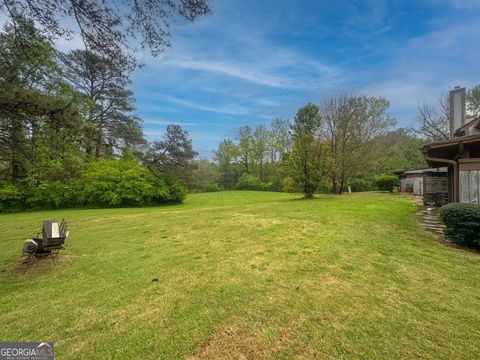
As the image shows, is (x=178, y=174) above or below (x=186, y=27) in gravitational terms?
below

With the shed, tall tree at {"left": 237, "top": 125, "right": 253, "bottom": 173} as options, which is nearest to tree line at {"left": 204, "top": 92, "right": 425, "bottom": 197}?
tall tree at {"left": 237, "top": 125, "right": 253, "bottom": 173}

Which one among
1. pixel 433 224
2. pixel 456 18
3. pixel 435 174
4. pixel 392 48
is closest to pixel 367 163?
pixel 435 174

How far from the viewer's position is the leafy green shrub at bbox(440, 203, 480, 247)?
4.67m

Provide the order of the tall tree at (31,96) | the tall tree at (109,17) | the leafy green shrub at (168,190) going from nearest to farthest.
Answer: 1. the tall tree at (109,17)
2. the tall tree at (31,96)
3. the leafy green shrub at (168,190)

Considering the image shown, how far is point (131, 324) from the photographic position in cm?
271

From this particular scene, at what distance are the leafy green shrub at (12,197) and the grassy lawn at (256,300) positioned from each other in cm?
1654

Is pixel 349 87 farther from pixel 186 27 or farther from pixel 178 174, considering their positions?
pixel 186 27

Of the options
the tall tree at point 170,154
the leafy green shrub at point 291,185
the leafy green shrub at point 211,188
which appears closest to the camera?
the leafy green shrub at point 291,185

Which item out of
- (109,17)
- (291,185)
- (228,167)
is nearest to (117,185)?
(291,185)

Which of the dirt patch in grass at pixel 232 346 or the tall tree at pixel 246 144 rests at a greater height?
the tall tree at pixel 246 144

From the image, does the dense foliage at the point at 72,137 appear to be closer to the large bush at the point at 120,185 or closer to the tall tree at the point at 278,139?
the large bush at the point at 120,185

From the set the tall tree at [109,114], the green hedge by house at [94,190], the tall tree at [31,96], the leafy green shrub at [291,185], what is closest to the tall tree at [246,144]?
the tall tree at [109,114]

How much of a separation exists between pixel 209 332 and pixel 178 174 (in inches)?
883

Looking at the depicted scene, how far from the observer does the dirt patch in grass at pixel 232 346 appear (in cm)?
213
